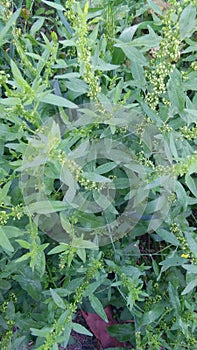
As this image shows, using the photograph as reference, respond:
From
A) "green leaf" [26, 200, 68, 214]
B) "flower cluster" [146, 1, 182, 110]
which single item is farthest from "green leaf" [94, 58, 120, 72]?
"green leaf" [26, 200, 68, 214]

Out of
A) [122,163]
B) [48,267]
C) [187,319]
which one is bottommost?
[187,319]

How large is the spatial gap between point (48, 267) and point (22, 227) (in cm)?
20

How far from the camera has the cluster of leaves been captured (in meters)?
1.25

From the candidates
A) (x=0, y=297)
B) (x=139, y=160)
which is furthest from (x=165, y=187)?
(x=0, y=297)

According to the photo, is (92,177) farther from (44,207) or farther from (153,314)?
(153,314)

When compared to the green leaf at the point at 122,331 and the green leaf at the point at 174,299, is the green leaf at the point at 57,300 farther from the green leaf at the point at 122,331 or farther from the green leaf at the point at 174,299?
the green leaf at the point at 122,331

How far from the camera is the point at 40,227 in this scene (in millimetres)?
1528

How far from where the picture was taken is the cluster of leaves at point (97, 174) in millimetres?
1255

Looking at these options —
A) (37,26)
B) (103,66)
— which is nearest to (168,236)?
(103,66)

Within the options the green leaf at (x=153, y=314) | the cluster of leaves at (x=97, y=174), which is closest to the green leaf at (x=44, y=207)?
the cluster of leaves at (x=97, y=174)

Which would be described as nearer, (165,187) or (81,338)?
(165,187)

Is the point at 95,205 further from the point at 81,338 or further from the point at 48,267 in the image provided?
the point at 81,338

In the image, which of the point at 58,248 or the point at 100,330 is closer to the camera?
the point at 58,248

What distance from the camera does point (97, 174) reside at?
1.33 m
